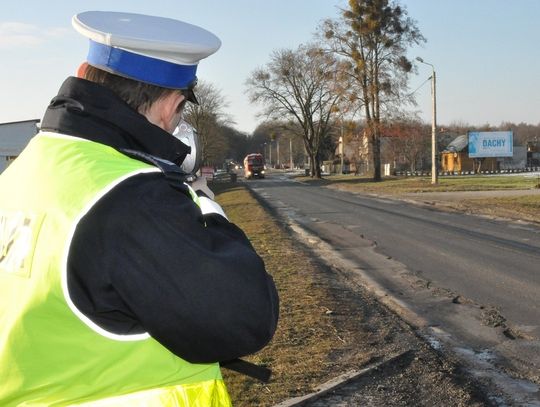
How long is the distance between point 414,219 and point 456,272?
9.46 meters

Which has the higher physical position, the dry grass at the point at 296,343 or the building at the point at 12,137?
the building at the point at 12,137

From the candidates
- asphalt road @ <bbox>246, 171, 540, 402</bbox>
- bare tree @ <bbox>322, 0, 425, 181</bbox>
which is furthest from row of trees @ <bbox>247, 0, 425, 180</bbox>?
asphalt road @ <bbox>246, 171, 540, 402</bbox>

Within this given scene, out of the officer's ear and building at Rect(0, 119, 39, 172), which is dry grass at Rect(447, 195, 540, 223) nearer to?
the officer's ear

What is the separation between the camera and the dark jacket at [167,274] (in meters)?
1.24

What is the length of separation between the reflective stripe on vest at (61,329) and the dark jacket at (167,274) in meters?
0.03

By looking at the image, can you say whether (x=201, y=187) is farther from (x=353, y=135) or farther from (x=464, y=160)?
(x=464, y=160)

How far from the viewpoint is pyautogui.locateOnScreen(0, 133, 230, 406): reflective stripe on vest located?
1.24 m

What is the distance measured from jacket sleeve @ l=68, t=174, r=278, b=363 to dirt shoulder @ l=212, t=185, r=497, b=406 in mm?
3002

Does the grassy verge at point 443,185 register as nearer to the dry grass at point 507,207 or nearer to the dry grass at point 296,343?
the dry grass at point 507,207

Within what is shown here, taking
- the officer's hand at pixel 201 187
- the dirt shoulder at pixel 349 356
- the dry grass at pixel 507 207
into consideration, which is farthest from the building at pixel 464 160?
the officer's hand at pixel 201 187

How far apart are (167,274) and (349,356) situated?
4.33 m

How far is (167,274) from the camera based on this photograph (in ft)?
4.12

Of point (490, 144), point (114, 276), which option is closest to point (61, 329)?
point (114, 276)

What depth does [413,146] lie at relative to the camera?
71.6 metres
